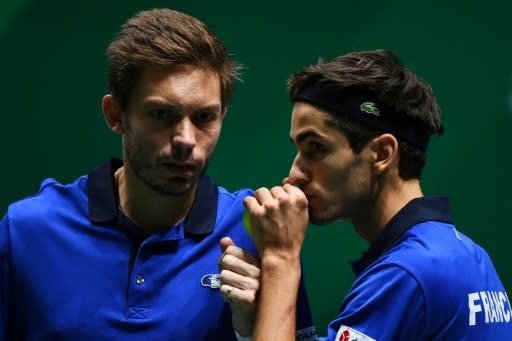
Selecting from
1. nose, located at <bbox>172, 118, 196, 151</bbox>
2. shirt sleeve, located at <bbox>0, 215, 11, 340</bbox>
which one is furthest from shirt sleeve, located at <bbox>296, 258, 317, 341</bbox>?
shirt sleeve, located at <bbox>0, 215, 11, 340</bbox>

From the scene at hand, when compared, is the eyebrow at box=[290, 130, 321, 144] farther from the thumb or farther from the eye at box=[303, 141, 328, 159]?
the thumb

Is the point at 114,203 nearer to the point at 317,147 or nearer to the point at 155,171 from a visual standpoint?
the point at 155,171

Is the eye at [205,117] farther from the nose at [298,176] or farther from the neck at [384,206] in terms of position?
the neck at [384,206]

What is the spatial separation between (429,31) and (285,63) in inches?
25.9

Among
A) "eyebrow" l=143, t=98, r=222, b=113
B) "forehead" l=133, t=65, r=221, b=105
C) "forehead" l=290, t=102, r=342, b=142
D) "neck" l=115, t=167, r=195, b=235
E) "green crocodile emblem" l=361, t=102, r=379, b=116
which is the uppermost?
"forehead" l=133, t=65, r=221, b=105

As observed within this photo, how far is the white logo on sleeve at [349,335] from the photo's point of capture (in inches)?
82.4

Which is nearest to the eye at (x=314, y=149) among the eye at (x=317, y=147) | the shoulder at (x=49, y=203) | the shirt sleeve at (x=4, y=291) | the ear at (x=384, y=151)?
the eye at (x=317, y=147)

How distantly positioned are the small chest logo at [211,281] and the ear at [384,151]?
0.52 metres

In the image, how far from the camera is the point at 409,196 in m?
2.42

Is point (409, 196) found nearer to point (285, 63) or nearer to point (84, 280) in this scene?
point (84, 280)

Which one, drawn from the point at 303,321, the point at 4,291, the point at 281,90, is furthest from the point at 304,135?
the point at 281,90

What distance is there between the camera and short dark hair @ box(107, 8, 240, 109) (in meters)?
2.26

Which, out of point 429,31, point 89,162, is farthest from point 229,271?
point 429,31

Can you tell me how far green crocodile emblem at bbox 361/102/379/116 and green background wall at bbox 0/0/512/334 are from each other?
4.95ft
